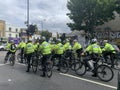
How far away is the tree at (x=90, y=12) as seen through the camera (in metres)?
37.0

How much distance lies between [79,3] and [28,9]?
32.6 ft

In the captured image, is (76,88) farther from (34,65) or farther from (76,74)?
(34,65)

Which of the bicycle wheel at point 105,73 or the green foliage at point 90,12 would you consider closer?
the bicycle wheel at point 105,73

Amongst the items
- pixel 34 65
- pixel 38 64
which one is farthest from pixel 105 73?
pixel 34 65

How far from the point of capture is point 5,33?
94375 millimetres

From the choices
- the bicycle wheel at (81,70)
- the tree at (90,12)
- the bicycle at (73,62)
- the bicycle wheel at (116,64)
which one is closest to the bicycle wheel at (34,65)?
the bicycle at (73,62)

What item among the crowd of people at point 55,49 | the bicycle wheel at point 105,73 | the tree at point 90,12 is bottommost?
the bicycle wheel at point 105,73

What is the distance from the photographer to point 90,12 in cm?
3769

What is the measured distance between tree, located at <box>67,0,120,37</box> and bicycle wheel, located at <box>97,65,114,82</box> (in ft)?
80.5

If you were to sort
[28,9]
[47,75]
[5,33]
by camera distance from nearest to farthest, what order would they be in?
[47,75]
[28,9]
[5,33]

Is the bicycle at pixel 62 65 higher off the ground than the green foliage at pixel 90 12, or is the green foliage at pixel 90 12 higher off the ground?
the green foliage at pixel 90 12

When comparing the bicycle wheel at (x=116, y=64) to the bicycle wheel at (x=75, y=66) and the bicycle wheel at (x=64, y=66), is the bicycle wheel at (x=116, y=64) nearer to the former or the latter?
the bicycle wheel at (x=75, y=66)

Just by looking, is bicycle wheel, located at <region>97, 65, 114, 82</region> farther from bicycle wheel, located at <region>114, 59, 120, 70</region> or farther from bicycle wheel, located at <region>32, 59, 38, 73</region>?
bicycle wheel, located at <region>114, 59, 120, 70</region>

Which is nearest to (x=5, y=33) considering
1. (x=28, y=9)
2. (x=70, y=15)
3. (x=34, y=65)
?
(x=28, y=9)
